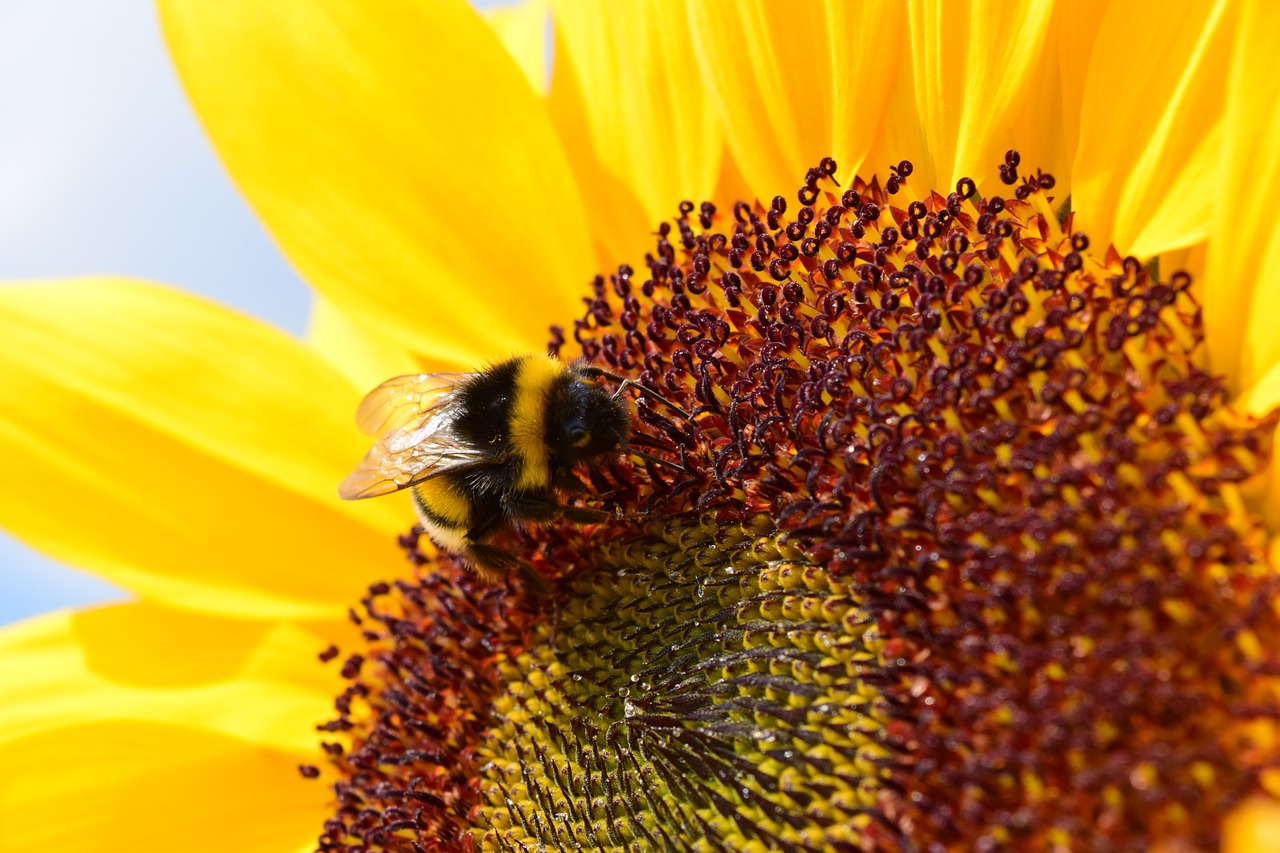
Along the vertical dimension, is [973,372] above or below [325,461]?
below

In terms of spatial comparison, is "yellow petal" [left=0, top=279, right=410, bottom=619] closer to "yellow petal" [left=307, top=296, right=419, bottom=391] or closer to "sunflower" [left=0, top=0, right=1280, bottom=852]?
"sunflower" [left=0, top=0, right=1280, bottom=852]

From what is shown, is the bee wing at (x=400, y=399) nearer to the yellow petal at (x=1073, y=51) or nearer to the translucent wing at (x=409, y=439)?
the translucent wing at (x=409, y=439)

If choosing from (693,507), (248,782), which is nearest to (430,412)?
(693,507)

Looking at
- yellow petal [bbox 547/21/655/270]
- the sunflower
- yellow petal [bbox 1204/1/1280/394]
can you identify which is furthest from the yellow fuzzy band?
yellow petal [bbox 1204/1/1280/394]

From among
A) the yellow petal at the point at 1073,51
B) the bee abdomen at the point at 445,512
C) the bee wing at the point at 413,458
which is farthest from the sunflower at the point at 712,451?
the bee wing at the point at 413,458

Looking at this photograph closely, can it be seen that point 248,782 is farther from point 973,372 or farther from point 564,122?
point 973,372

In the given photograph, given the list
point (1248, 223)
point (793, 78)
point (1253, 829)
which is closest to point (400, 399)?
point (793, 78)
